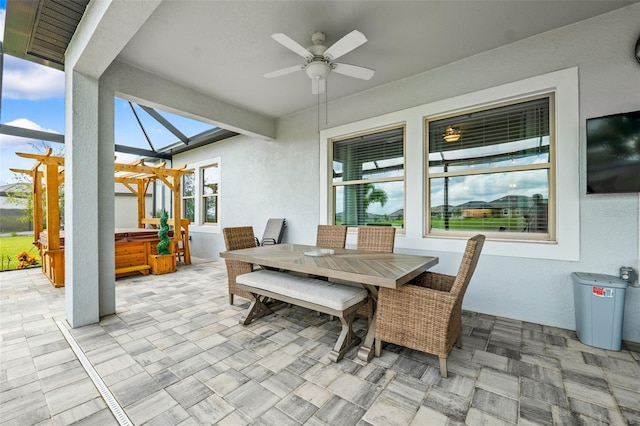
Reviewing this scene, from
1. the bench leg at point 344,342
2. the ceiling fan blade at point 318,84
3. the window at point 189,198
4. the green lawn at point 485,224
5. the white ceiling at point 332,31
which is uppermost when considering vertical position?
the white ceiling at point 332,31

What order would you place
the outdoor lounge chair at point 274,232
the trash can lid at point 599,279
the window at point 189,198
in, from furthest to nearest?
the window at point 189,198 < the outdoor lounge chair at point 274,232 < the trash can lid at point 599,279

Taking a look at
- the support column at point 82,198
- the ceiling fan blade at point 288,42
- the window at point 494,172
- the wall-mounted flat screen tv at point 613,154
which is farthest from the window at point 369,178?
the support column at point 82,198

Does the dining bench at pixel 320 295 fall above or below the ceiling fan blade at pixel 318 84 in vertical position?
below

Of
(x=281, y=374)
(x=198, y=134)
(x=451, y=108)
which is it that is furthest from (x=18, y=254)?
(x=451, y=108)

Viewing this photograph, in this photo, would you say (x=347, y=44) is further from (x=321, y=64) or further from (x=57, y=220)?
(x=57, y=220)

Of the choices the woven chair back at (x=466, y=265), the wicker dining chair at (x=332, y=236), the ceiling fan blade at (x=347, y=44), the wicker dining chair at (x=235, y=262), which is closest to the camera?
the woven chair back at (x=466, y=265)

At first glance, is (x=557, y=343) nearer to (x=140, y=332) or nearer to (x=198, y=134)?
(x=140, y=332)

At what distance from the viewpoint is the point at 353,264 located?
88.8 inches

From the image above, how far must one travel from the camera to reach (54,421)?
1490 mm

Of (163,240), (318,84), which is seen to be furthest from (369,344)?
(163,240)

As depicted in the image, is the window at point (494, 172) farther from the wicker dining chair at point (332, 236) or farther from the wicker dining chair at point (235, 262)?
the wicker dining chair at point (235, 262)

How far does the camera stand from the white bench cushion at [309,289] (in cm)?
210

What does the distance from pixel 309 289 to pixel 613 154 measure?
296 centimetres

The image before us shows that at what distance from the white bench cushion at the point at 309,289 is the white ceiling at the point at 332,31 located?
2.46 metres
